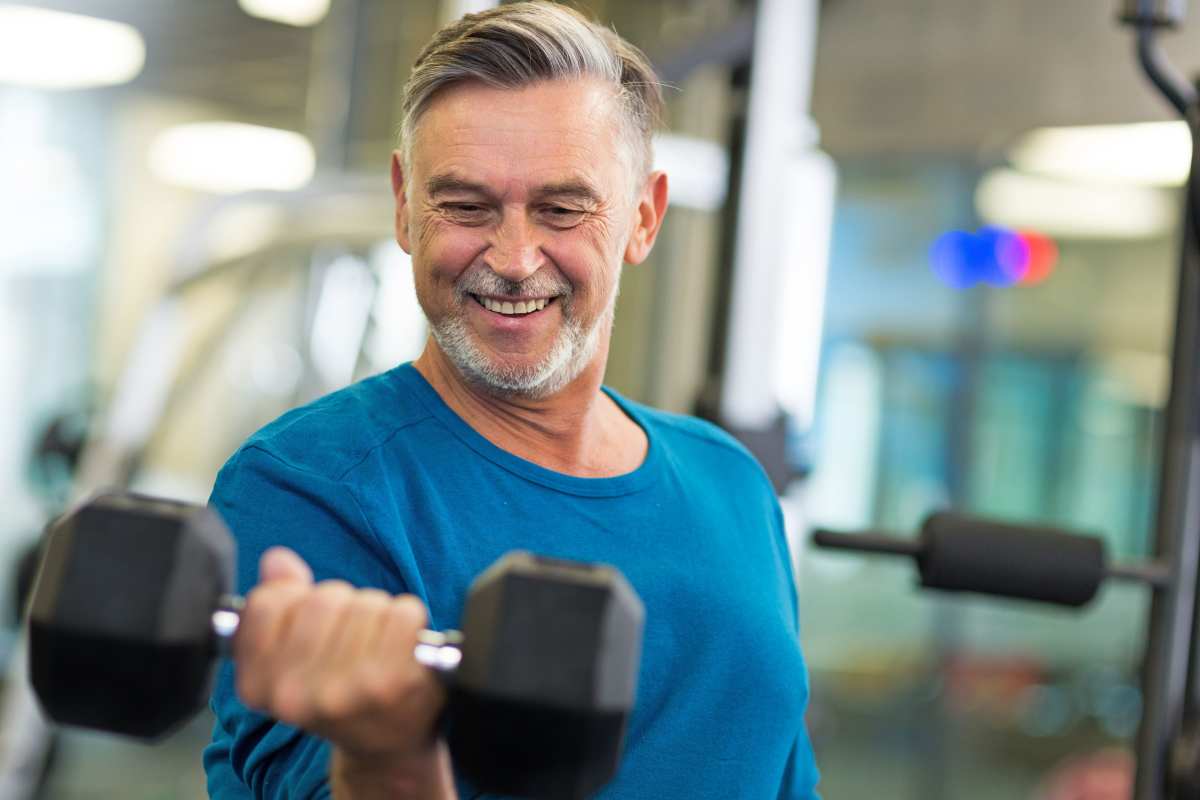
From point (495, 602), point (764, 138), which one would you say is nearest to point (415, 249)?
point (495, 602)

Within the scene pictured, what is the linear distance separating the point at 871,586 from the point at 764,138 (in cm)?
270

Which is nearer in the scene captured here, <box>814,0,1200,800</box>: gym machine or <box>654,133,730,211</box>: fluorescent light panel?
<box>814,0,1200,800</box>: gym machine

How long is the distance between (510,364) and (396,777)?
377 millimetres

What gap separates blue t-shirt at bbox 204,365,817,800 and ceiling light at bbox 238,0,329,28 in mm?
4002

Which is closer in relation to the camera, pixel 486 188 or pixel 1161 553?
pixel 486 188

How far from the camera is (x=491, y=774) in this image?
667mm

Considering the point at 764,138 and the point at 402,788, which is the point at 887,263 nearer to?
the point at 764,138

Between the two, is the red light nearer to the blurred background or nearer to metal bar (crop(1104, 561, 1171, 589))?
the blurred background

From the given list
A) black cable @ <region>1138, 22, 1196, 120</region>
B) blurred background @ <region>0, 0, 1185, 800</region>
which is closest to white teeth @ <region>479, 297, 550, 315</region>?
black cable @ <region>1138, 22, 1196, 120</region>

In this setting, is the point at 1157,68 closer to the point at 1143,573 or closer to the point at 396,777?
the point at 1143,573

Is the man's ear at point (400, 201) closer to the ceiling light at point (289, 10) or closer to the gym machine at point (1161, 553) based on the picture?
the gym machine at point (1161, 553)

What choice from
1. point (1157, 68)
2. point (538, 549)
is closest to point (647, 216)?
point (538, 549)

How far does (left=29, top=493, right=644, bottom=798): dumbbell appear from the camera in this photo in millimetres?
635

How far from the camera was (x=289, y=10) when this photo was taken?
487 centimetres
